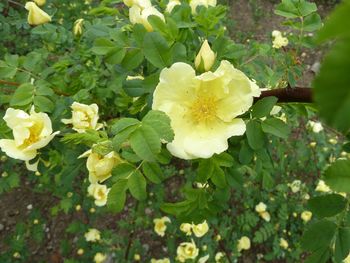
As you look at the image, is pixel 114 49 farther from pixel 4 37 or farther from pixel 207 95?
pixel 4 37

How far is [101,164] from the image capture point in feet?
3.96

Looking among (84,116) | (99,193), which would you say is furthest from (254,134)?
(99,193)

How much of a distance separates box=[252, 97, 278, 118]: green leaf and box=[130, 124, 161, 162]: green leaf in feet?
1.14

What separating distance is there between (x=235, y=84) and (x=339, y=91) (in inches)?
31.6

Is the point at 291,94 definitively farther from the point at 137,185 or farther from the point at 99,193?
the point at 99,193

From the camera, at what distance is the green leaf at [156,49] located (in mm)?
1196

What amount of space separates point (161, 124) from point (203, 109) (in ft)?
0.77

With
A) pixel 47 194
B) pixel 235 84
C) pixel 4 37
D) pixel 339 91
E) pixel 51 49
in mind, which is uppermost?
pixel 339 91

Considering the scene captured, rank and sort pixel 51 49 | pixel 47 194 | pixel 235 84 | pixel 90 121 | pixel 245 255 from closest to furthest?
1. pixel 235 84
2. pixel 90 121
3. pixel 51 49
4. pixel 245 255
5. pixel 47 194

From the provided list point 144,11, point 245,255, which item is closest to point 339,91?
point 144,11

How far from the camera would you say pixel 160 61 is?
3.97 feet

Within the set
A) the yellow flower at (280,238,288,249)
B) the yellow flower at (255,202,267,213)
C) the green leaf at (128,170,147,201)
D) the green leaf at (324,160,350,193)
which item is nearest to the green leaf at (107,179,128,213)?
the green leaf at (128,170,147,201)

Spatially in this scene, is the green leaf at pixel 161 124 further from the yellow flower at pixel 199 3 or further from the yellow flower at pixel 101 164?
the yellow flower at pixel 199 3

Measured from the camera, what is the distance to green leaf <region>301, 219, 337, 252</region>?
1.06 m
